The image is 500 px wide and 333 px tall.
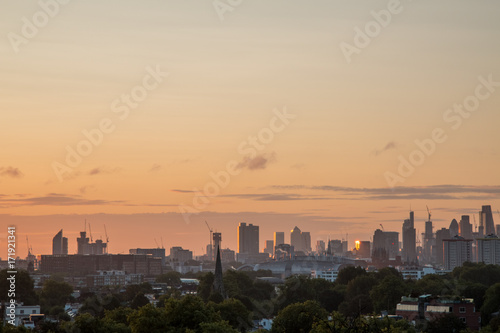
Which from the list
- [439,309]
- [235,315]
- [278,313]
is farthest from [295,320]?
[439,309]

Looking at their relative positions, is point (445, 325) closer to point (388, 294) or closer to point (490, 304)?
point (490, 304)

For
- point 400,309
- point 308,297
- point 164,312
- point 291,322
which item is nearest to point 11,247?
point 164,312

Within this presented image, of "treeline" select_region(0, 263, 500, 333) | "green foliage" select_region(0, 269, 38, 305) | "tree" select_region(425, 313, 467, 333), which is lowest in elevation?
"tree" select_region(425, 313, 467, 333)

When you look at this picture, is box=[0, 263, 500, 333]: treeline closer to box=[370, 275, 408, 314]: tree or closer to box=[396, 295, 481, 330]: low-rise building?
box=[370, 275, 408, 314]: tree

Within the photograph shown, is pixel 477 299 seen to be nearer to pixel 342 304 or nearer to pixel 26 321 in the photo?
pixel 342 304

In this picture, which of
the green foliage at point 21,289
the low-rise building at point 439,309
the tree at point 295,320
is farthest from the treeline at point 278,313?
the low-rise building at point 439,309

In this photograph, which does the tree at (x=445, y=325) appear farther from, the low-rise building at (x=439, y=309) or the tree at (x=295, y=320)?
the tree at (x=295, y=320)

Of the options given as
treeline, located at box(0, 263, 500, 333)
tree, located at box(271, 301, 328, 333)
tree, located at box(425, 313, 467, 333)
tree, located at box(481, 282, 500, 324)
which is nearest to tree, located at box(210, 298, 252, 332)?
treeline, located at box(0, 263, 500, 333)

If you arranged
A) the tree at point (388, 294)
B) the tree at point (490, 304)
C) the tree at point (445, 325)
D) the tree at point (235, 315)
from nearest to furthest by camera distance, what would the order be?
1. the tree at point (445, 325)
2. the tree at point (235, 315)
3. the tree at point (490, 304)
4. the tree at point (388, 294)

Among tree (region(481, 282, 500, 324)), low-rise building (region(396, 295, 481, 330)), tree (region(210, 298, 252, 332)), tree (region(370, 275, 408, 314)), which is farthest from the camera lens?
tree (region(370, 275, 408, 314))

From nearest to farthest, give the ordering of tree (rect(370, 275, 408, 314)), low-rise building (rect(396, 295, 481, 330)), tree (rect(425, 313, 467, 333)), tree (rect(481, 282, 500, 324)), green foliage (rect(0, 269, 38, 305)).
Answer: tree (rect(425, 313, 467, 333)) < low-rise building (rect(396, 295, 481, 330)) < tree (rect(481, 282, 500, 324)) < tree (rect(370, 275, 408, 314)) < green foliage (rect(0, 269, 38, 305))

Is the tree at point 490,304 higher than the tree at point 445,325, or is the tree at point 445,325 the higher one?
the tree at point 490,304
